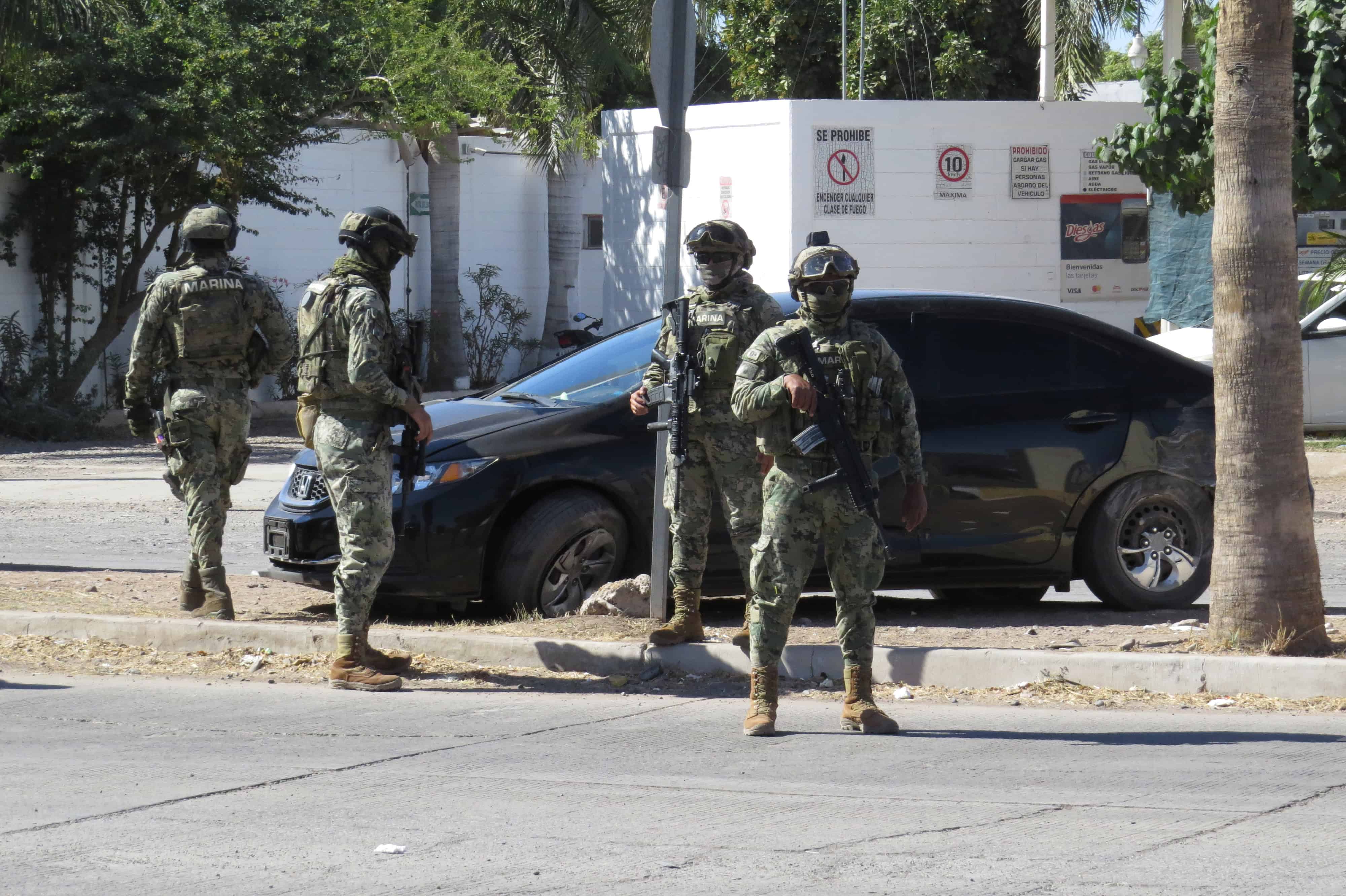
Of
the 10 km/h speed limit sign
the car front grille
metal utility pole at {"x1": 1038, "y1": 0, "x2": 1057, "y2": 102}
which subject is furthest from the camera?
metal utility pole at {"x1": 1038, "y1": 0, "x2": 1057, "y2": 102}

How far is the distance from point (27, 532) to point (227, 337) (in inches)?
198

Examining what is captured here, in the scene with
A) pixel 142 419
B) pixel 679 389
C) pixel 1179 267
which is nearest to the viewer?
pixel 679 389

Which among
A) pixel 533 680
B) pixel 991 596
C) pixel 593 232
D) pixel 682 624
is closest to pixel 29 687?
pixel 533 680

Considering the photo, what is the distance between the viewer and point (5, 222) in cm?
1923

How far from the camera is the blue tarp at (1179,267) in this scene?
1803cm

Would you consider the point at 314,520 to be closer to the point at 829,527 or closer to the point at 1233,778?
the point at 829,527

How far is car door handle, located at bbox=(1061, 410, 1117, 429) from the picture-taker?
27.1 ft

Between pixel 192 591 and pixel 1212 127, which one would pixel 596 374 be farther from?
pixel 1212 127

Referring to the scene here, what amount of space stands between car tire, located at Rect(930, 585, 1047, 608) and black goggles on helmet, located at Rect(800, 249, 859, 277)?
10.5 ft

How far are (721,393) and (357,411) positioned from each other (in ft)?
4.87

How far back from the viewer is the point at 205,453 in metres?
7.91

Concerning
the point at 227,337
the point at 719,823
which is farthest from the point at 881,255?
the point at 719,823

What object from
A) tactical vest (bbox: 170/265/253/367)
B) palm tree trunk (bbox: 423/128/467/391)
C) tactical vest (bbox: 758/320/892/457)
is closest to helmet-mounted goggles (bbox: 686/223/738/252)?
tactical vest (bbox: 758/320/892/457)

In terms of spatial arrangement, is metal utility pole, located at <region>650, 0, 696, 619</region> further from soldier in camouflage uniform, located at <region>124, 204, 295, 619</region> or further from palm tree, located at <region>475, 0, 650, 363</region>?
palm tree, located at <region>475, 0, 650, 363</region>
